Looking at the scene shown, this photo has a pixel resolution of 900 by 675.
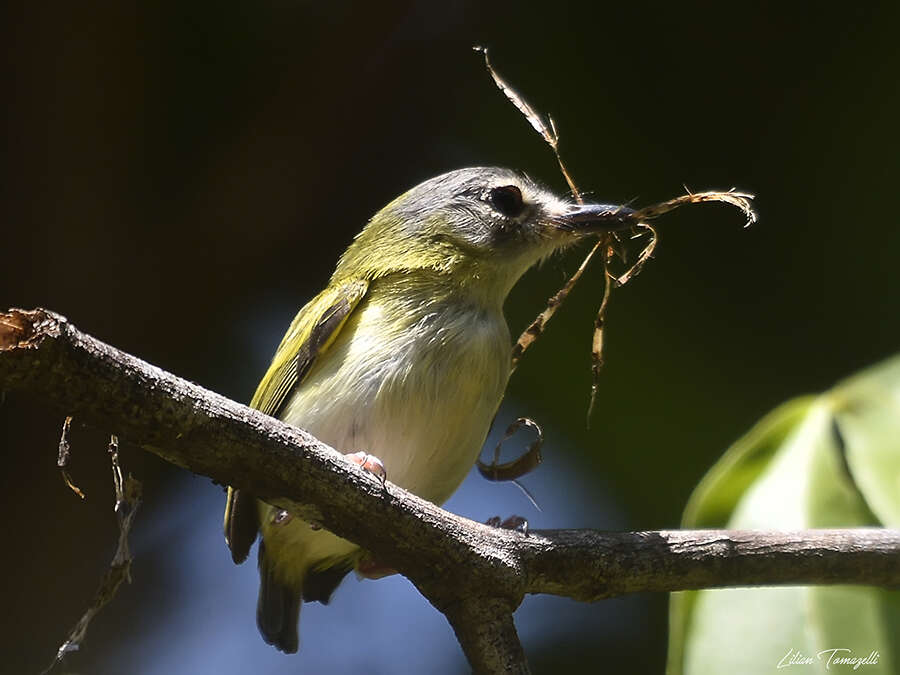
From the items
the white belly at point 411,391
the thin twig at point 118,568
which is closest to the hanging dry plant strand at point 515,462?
the white belly at point 411,391

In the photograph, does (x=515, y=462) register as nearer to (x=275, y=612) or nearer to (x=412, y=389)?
(x=412, y=389)

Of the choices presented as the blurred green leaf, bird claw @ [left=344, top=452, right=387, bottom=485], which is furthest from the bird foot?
the blurred green leaf

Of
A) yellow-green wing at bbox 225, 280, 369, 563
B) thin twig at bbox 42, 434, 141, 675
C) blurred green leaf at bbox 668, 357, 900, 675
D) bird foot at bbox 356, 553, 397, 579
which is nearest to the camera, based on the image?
thin twig at bbox 42, 434, 141, 675

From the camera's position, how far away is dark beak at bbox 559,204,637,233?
10.7 ft

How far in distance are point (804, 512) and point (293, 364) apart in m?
1.39

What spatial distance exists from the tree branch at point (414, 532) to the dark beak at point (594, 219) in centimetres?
122

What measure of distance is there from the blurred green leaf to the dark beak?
80cm

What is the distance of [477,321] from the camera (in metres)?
2.96

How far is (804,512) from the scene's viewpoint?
265 centimetres

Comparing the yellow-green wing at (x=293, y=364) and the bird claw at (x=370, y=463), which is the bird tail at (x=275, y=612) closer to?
the yellow-green wing at (x=293, y=364)

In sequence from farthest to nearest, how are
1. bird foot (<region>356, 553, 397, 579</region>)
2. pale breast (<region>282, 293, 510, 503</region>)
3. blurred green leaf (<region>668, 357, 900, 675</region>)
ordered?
bird foot (<region>356, 553, 397, 579</region>)
pale breast (<region>282, 293, 510, 503</region>)
blurred green leaf (<region>668, 357, 900, 675</region>)

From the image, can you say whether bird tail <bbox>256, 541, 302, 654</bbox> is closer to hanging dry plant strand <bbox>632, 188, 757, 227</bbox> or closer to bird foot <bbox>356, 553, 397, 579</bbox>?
bird foot <bbox>356, 553, 397, 579</bbox>

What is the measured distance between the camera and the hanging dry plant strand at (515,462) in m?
2.87

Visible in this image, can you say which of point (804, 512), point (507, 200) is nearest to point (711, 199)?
point (507, 200)
